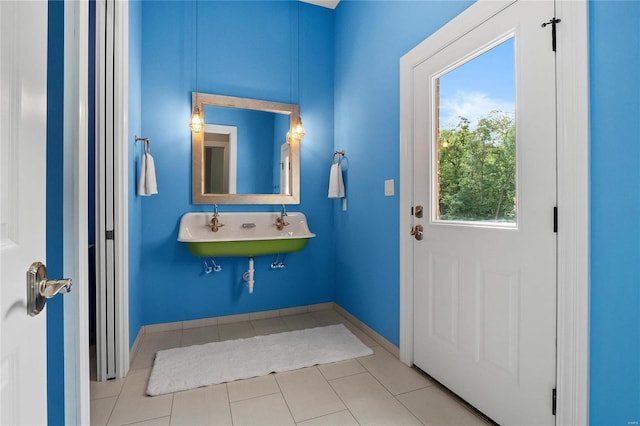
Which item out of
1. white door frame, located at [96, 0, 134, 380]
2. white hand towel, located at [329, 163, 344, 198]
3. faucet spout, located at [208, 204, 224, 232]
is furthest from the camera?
white hand towel, located at [329, 163, 344, 198]

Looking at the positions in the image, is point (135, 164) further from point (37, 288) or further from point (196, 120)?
point (37, 288)

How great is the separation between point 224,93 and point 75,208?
6.46 ft

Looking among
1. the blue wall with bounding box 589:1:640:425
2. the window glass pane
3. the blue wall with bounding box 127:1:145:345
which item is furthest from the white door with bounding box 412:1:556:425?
the blue wall with bounding box 127:1:145:345

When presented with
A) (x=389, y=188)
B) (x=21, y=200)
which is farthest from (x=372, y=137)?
(x=21, y=200)

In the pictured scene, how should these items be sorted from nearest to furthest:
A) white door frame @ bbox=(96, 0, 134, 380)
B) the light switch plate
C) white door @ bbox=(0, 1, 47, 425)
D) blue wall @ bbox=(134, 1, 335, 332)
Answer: white door @ bbox=(0, 1, 47, 425) < white door frame @ bbox=(96, 0, 134, 380) < the light switch plate < blue wall @ bbox=(134, 1, 335, 332)

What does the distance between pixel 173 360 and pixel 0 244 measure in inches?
72.7

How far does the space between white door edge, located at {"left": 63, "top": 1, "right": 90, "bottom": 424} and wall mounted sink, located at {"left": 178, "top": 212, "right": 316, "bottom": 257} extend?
4.08 feet

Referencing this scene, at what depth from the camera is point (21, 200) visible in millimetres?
585

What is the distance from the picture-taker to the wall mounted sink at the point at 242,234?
7.84 feet

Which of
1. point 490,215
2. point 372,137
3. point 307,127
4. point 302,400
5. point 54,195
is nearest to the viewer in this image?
point 54,195

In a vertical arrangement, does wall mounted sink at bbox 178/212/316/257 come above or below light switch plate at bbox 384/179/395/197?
below

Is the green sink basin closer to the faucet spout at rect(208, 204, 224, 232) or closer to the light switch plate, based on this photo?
the faucet spout at rect(208, 204, 224, 232)

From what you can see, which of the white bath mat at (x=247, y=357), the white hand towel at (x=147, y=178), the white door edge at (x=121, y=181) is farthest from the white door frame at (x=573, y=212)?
the white hand towel at (x=147, y=178)

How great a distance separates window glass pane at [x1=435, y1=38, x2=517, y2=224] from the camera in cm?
144
